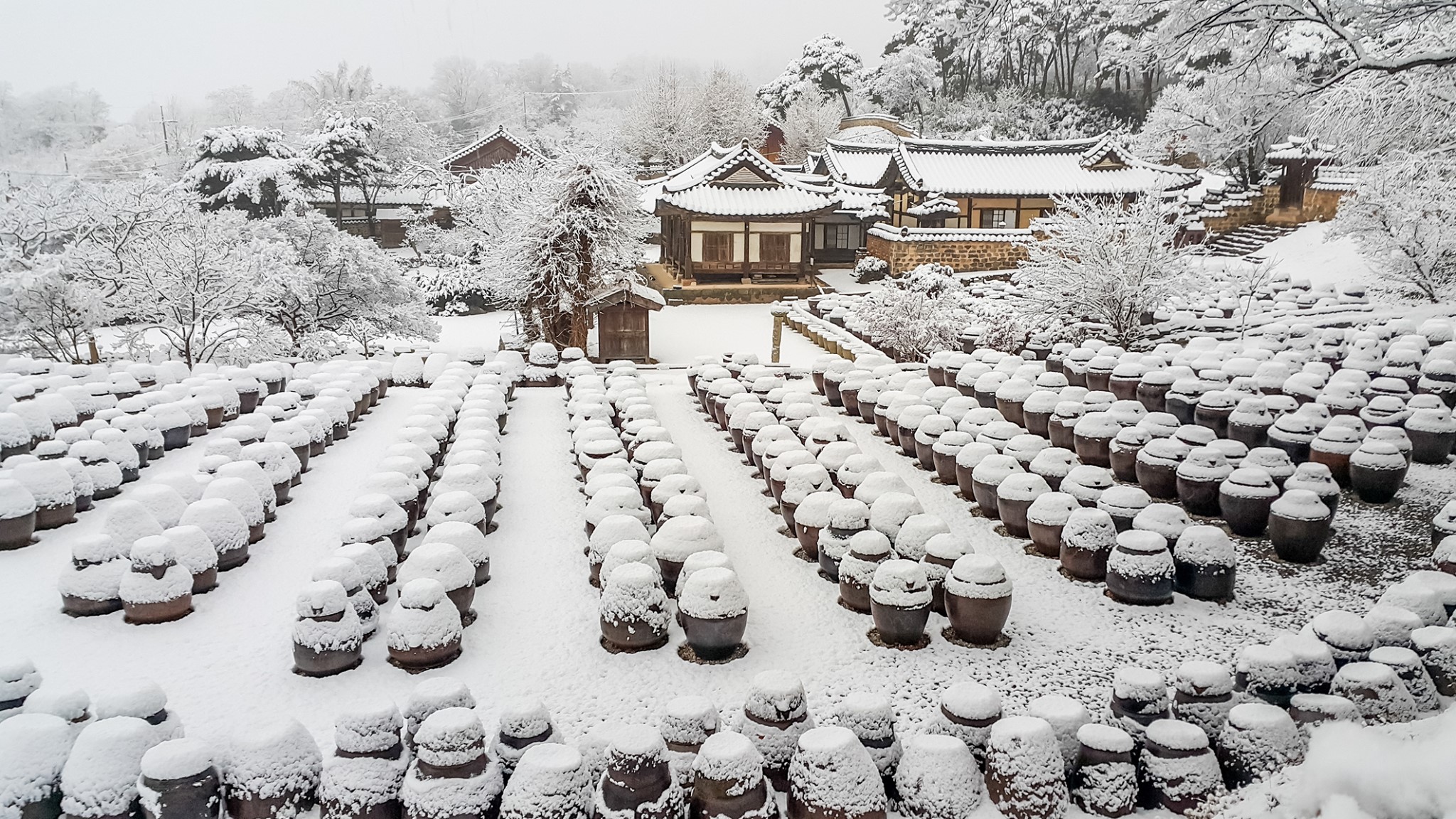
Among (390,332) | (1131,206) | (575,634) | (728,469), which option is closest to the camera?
(575,634)

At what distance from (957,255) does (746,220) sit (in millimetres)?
6268

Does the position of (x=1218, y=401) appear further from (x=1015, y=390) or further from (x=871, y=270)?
(x=871, y=270)

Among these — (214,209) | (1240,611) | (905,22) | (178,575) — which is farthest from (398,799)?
(905,22)

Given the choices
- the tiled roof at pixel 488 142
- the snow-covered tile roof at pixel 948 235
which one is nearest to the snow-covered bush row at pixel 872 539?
the snow-covered tile roof at pixel 948 235

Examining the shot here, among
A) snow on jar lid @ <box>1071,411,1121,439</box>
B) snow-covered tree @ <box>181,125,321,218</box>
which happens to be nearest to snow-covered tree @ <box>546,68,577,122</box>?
snow-covered tree @ <box>181,125,321,218</box>

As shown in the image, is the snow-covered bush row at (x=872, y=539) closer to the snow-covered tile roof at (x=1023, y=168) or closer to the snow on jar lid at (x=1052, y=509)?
the snow on jar lid at (x=1052, y=509)

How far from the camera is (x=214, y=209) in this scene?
74.5 ft

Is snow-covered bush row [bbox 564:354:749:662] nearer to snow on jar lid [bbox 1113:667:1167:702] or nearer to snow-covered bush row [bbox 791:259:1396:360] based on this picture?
snow on jar lid [bbox 1113:667:1167:702]


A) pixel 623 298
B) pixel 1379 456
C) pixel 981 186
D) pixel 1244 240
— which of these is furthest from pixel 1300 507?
pixel 1244 240

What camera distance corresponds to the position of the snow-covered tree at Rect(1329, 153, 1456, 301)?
12.6 metres

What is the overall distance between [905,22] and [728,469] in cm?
3843

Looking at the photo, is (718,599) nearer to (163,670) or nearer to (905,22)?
(163,670)

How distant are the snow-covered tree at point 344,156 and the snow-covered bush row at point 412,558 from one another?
902 inches

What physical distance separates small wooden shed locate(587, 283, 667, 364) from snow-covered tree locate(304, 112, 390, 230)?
15489 mm
